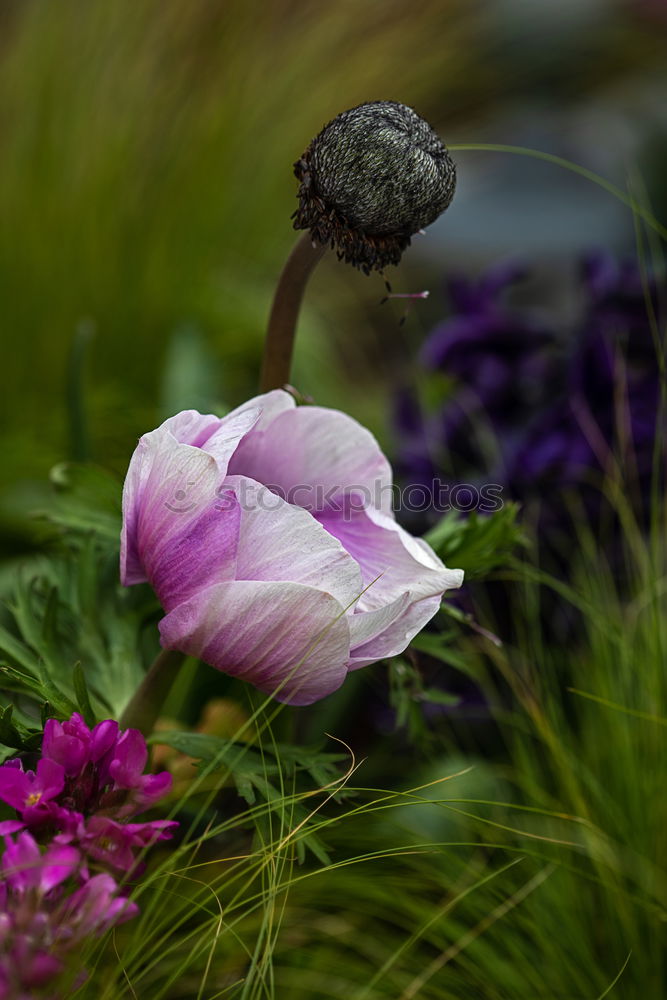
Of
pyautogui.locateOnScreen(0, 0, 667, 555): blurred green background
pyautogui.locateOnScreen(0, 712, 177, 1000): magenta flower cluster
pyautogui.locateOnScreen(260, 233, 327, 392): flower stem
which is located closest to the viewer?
pyautogui.locateOnScreen(0, 712, 177, 1000): magenta flower cluster

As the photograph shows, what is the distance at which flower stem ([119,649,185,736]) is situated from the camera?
431 millimetres

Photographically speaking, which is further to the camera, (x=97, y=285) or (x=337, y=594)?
(x=97, y=285)

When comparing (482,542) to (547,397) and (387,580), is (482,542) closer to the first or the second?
(387,580)

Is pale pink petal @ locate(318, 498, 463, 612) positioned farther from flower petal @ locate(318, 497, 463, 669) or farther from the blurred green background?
the blurred green background

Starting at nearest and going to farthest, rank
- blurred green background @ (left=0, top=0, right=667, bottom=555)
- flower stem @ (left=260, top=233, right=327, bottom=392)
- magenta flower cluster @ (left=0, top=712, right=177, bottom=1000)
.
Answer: magenta flower cluster @ (left=0, top=712, right=177, bottom=1000), flower stem @ (left=260, top=233, right=327, bottom=392), blurred green background @ (left=0, top=0, right=667, bottom=555)

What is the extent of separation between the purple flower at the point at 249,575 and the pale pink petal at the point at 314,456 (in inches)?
1.3

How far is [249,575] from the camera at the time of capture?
39 cm

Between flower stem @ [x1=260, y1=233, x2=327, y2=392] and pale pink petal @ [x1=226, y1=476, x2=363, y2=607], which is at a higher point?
flower stem @ [x1=260, y1=233, x2=327, y2=392]

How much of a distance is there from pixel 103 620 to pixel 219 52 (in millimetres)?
1309

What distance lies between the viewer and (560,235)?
5.47 ft

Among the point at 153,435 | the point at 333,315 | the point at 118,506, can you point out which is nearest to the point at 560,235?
the point at 333,315

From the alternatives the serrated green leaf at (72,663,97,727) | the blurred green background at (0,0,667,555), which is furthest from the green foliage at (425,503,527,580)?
the blurred green background at (0,0,667,555)

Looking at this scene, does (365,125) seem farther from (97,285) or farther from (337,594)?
(97,285)

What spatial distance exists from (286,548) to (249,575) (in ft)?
0.06
